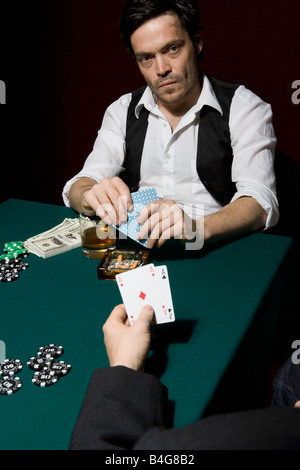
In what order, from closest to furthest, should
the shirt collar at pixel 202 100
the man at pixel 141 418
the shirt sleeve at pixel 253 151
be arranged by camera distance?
the man at pixel 141 418 → the shirt sleeve at pixel 253 151 → the shirt collar at pixel 202 100

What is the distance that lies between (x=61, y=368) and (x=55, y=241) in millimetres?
695

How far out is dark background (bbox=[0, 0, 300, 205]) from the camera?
281 centimetres

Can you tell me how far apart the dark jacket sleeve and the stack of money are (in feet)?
2.51

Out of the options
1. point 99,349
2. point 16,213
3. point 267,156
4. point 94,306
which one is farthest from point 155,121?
point 99,349

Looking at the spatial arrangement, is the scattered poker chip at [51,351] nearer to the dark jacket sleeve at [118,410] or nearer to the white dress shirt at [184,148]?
the dark jacket sleeve at [118,410]

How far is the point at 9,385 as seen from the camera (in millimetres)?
1076

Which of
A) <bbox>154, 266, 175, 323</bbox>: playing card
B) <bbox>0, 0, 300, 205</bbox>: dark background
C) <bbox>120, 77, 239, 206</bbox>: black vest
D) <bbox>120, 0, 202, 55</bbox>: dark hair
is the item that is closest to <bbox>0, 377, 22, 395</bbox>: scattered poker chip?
<bbox>154, 266, 175, 323</bbox>: playing card

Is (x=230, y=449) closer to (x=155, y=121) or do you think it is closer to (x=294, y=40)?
(x=155, y=121)

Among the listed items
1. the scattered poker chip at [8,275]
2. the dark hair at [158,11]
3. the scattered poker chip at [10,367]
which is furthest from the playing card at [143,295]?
the dark hair at [158,11]

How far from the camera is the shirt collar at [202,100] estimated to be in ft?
7.39

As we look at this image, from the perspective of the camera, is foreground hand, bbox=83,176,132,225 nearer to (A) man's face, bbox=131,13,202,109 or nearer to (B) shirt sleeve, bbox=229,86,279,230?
(B) shirt sleeve, bbox=229,86,279,230

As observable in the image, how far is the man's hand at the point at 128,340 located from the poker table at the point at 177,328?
68 mm

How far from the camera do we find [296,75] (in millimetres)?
2797

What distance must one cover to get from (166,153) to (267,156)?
0.52 metres
